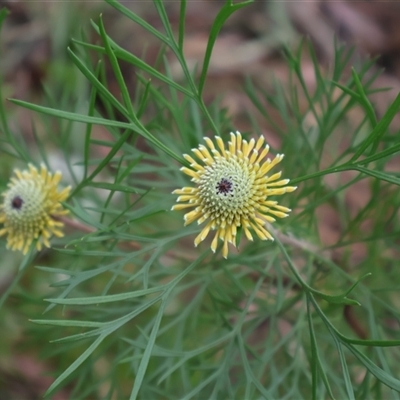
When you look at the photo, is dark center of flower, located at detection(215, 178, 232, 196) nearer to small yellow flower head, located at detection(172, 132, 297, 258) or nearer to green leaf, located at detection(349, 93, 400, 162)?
small yellow flower head, located at detection(172, 132, 297, 258)

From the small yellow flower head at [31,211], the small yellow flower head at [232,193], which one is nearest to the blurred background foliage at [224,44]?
the small yellow flower head at [31,211]

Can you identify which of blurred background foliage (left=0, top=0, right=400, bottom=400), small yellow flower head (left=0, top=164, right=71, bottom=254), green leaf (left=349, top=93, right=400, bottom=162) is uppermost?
blurred background foliage (left=0, top=0, right=400, bottom=400)

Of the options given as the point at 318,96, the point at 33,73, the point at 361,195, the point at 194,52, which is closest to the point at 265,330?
the point at 361,195

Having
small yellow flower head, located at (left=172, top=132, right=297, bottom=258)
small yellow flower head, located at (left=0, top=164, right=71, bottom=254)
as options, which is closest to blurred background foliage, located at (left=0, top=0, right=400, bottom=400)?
small yellow flower head, located at (left=0, top=164, right=71, bottom=254)

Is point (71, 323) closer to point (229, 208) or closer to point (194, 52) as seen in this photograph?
point (229, 208)

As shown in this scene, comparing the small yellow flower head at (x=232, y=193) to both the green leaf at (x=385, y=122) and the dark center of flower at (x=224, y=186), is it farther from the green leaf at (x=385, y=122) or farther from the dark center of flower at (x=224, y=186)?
the green leaf at (x=385, y=122)

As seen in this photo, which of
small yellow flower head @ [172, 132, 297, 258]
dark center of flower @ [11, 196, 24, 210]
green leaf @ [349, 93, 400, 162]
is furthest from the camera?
dark center of flower @ [11, 196, 24, 210]
